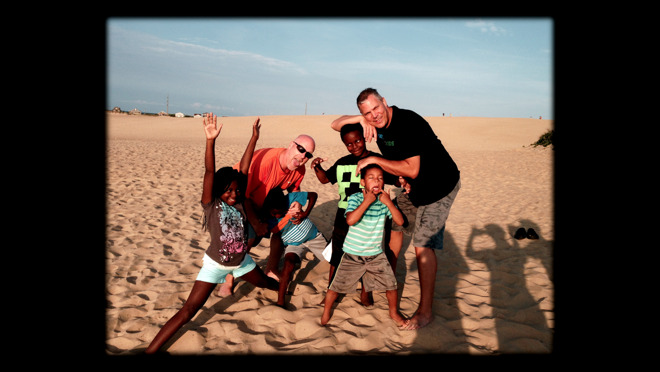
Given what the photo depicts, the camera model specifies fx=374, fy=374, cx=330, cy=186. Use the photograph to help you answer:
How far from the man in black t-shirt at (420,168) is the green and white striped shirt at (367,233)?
37 centimetres

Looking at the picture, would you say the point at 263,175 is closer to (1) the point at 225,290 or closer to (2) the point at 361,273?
(1) the point at 225,290

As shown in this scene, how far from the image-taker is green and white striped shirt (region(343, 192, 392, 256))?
351 cm

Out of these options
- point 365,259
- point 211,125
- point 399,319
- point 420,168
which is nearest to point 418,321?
point 399,319

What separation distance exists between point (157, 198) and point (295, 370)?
6.83 m

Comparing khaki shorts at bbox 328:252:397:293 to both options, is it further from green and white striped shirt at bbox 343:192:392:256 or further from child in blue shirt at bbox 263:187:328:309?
child in blue shirt at bbox 263:187:328:309

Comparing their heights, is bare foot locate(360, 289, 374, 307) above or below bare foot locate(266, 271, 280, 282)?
below

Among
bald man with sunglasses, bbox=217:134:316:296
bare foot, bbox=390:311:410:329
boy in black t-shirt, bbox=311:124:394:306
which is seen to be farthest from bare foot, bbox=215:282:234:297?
Answer: bare foot, bbox=390:311:410:329

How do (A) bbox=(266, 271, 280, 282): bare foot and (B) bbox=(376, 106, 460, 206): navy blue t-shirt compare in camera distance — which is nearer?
(B) bbox=(376, 106, 460, 206): navy blue t-shirt

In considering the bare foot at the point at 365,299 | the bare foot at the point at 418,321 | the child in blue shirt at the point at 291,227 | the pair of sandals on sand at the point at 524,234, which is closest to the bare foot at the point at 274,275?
the child in blue shirt at the point at 291,227

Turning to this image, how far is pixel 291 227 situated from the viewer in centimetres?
422

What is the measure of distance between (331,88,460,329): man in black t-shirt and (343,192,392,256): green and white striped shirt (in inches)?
14.7
